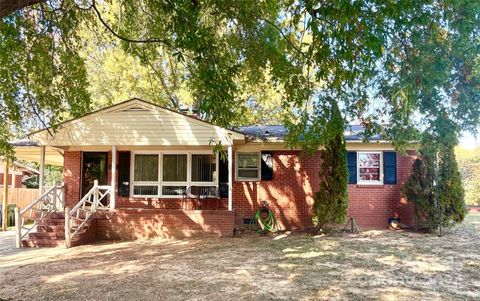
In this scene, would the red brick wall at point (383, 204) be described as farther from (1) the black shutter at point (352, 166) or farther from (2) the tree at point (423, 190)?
(2) the tree at point (423, 190)

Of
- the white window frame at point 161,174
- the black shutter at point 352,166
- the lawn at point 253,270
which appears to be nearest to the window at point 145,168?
the white window frame at point 161,174

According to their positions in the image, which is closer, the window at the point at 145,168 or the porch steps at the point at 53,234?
the porch steps at the point at 53,234

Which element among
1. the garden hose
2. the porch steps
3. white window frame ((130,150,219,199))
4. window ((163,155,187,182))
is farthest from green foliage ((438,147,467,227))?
the porch steps

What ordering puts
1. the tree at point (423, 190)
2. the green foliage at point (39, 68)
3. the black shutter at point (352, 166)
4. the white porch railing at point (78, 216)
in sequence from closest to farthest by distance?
the green foliage at point (39, 68), the white porch railing at point (78, 216), the tree at point (423, 190), the black shutter at point (352, 166)

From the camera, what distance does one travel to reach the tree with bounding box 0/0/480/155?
5.14m

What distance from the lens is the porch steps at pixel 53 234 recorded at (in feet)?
36.6

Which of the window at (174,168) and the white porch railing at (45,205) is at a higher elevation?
the window at (174,168)

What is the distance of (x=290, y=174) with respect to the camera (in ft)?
46.1

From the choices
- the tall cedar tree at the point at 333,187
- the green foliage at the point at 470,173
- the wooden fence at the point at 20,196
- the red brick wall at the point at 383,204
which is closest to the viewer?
the tall cedar tree at the point at 333,187

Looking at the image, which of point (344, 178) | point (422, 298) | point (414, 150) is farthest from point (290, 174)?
point (422, 298)

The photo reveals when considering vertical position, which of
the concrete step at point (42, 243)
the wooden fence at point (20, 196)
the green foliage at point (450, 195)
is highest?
Result: the green foliage at point (450, 195)

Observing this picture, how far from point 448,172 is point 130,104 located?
389 inches

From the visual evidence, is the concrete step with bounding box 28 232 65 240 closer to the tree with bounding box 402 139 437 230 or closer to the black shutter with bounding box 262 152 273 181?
the black shutter with bounding box 262 152 273 181

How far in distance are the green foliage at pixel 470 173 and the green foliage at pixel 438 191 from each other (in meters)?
16.5
